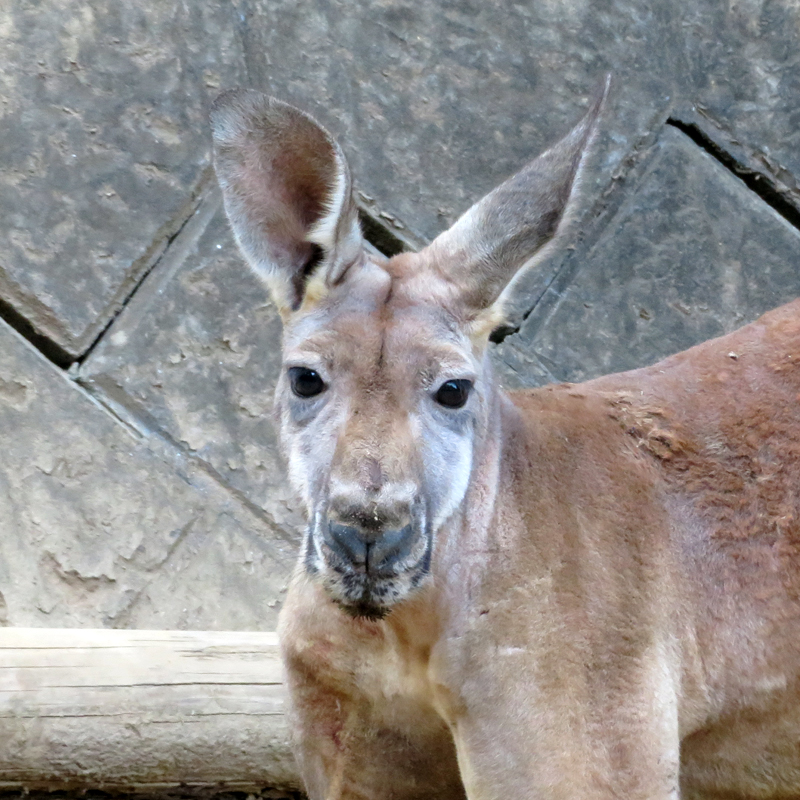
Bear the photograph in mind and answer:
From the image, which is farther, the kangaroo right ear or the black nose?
the kangaroo right ear

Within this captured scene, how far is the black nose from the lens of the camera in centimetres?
202

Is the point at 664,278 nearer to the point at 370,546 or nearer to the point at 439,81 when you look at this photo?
the point at 439,81

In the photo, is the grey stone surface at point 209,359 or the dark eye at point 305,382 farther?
the grey stone surface at point 209,359

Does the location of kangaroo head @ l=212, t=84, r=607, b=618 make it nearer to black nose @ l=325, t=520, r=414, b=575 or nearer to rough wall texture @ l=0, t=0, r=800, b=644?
black nose @ l=325, t=520, r=414, b=575

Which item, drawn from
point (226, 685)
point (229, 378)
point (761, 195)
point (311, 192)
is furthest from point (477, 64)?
point (226, 685)

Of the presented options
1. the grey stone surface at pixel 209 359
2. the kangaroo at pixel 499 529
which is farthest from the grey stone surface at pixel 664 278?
the kangaroo at pixel 499 529

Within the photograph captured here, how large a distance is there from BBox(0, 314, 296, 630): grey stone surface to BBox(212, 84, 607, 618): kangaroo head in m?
1.69

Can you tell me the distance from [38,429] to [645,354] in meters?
2.29

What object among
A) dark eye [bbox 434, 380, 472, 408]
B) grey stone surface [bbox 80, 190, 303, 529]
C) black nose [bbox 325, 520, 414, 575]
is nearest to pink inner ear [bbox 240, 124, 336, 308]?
dark eye [bbox 434, 380, 472, 408]

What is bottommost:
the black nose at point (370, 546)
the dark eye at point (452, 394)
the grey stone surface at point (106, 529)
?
the grey stone surface at point (106, 529)

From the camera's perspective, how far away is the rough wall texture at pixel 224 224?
400 cm

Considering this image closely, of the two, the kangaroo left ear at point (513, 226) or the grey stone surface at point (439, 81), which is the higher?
the kangaroo left ear at point (513, 226)

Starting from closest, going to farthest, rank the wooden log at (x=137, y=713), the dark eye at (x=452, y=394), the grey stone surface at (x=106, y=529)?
the dark eye at (x=452, y=394) < the wooden log at (x=137, y=713) < the grey stone surface at (x=106, y=529)

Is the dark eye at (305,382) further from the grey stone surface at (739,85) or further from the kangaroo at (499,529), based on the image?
the grey stone surface at (739,85)
